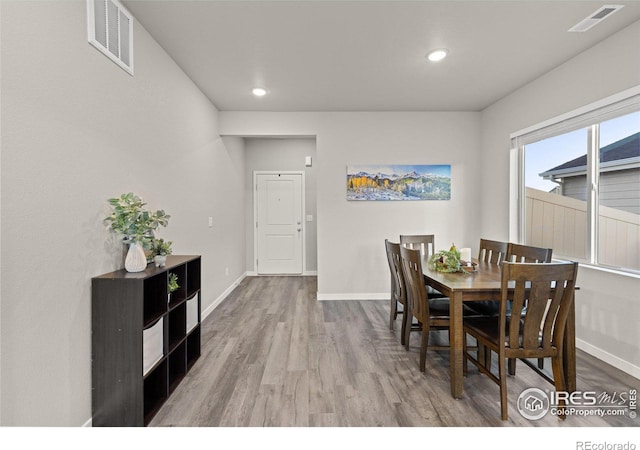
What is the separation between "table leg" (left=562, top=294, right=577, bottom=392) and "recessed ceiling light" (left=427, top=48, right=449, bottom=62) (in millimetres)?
2191

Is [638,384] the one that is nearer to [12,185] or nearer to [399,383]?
[399,383]

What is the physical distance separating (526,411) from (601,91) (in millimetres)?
2529

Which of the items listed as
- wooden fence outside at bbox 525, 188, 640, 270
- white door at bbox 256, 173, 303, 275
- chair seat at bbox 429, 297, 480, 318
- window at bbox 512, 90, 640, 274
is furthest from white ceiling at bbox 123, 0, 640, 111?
white door at bbox 256, 173, 303, 275

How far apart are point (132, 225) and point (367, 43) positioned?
7.32 feet

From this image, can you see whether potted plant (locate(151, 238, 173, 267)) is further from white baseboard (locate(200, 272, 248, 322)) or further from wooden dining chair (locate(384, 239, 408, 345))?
wooden dining chair (locate(384, 239, 408, 345))

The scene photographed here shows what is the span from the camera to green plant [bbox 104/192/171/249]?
6.31 ft

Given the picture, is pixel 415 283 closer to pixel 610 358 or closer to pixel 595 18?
pixel 610 358

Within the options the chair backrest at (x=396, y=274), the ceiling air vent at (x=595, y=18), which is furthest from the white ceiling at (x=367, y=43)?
the chair backrest at (x=396, y=274)

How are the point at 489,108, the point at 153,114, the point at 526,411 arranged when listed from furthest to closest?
the point at 489,108 < the point at 153,114 < the point at 526,411

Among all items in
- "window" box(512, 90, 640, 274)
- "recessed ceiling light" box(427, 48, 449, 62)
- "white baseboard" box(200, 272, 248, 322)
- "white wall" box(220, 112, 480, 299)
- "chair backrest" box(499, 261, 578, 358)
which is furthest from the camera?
"white wall" box(220, 112, 480, 299)

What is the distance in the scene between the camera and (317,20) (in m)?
2.33

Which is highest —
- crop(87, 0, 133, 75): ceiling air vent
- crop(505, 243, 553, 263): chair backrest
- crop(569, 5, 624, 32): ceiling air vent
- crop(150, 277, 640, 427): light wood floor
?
crop(569, 5, 624, 32): ceiling air vent

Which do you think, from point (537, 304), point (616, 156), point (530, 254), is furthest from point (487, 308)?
point (616, 156)
